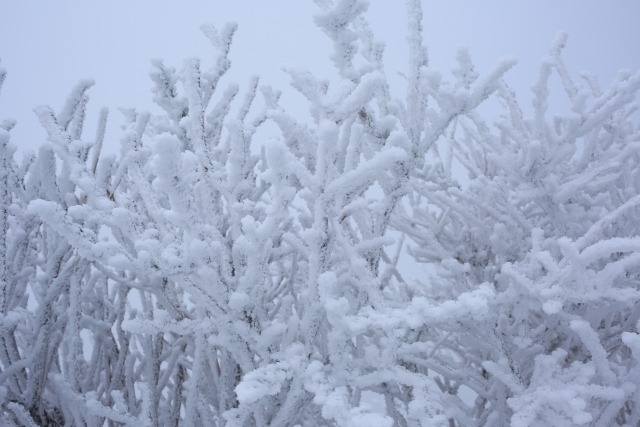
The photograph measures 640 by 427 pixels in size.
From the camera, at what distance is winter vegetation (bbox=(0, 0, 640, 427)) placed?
1119mm

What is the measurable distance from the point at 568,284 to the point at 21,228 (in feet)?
6.96

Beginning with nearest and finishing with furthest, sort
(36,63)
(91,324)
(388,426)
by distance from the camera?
(388,426), (91,324), (36,63)

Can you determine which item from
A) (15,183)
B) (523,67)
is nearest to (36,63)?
(523,67)

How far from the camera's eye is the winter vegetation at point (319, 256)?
1.12 metres

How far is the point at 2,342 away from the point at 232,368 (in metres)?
0.95

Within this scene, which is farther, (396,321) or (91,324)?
(91,324)

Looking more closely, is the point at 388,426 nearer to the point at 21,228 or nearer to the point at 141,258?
the point at 141,258

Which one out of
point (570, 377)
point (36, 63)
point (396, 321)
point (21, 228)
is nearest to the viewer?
point (396, 321)

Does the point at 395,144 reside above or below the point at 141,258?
above

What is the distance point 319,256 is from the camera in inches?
48.8

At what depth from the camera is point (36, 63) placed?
19262cm

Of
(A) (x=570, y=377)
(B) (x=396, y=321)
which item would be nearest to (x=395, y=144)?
(B) (x=396, y=321)

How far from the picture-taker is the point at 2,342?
1.78m

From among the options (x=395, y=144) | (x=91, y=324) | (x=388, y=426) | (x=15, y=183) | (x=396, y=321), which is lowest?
(x=91, y=324)
